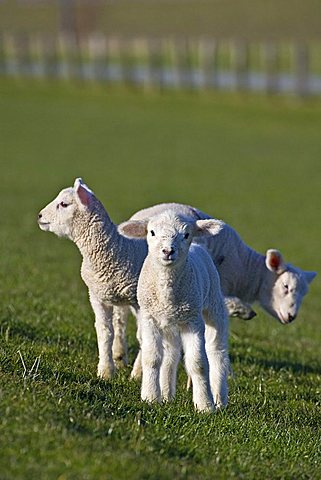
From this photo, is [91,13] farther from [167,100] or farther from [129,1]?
[167,100]

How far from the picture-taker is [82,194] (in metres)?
6.73

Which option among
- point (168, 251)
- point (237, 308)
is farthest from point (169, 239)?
point (237, 308)

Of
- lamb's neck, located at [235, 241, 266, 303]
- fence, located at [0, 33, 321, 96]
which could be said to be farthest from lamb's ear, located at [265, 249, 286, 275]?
fence, located at [0, 33, 321, 96]

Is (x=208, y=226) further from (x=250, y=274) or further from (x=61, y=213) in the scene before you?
(x=250, y=274)

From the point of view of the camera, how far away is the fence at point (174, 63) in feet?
148

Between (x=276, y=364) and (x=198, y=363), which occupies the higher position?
(x=198, y=363)

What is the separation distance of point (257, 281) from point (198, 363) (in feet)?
8.15

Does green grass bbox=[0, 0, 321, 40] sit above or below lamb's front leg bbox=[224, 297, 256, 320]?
below

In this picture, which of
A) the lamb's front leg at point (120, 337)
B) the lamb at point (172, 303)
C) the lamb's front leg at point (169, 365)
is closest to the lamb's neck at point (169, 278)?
the lamb at point (172, 303)

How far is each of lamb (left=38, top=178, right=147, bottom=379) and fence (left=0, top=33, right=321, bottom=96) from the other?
117 ft

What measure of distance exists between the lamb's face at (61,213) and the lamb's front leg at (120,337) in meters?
0.96

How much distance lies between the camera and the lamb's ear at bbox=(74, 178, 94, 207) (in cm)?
670

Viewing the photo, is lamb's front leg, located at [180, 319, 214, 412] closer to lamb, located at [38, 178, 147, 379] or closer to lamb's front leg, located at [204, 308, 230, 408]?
lamb's front leg, located at [204, 308, 230, 408]

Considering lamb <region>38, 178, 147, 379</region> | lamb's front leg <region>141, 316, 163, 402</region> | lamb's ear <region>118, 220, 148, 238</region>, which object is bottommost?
lamb's front leg <region>141, 316, 163, 402</region>
